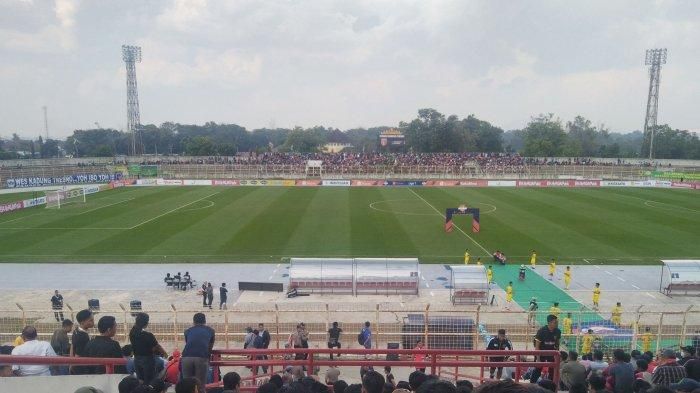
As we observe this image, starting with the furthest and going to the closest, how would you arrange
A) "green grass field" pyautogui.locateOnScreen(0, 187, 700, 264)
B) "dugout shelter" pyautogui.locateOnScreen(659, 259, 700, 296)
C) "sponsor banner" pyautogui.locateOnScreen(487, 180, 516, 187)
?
"sponsor banner" pyautogui.locateOnScreen(487, 180, 516, 187) → "green grass field" pyautogui.locateOnScreen(0, 187, 700, 264) → "dugout shelter" pyautogui.locateOnScreen(659, 259, 700, 296)

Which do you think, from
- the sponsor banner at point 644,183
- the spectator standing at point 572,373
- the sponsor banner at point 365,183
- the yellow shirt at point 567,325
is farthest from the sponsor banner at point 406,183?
the spectator standing at point 572,373

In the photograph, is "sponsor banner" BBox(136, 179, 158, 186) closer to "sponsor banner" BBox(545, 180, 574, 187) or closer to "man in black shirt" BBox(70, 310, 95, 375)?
"sponsor banner" BBox(545, 180, 574, 187)

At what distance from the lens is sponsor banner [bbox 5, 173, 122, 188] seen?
57938mm

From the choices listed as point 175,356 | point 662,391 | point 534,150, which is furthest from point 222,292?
point 534,150

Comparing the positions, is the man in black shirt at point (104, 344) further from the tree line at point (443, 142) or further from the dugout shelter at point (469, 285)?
the tree line at point (443, 142)

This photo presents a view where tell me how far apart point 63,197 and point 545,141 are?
92.1 m

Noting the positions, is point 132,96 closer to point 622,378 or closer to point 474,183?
point 474,183

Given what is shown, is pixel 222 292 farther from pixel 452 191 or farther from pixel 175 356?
pixel 452 191

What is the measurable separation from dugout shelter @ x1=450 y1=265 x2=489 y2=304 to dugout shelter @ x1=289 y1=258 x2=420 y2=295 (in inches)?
76.2

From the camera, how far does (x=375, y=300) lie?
20953mm

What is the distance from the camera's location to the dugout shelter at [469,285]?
66.3ft

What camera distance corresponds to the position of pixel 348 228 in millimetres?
35469

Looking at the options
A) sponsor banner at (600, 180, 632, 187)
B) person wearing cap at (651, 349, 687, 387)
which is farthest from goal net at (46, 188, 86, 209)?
sponsor banner at (600, 180, 632, 187)

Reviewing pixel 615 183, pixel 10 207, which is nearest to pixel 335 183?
pixel 10 207
